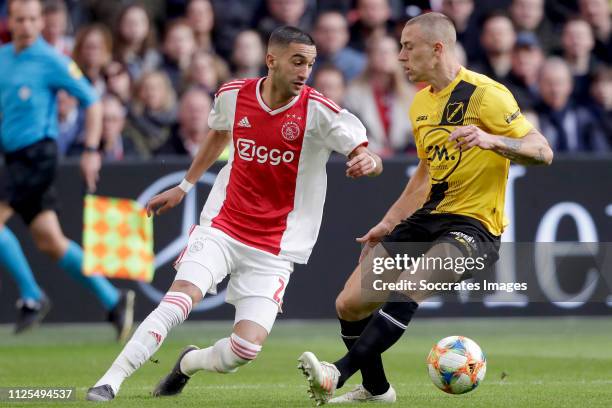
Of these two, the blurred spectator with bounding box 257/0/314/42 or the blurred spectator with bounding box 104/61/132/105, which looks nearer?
the blurred spectator with bounding box 104/61/132/105

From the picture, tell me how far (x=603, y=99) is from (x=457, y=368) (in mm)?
8432

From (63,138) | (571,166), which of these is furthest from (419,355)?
(63,138)

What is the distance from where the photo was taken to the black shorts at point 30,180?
12.3 meters

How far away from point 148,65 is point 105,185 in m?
2.29

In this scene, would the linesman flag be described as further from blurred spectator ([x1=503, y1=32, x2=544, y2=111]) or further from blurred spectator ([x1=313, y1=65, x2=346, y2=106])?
blurred spectator ([x1=503, y1=32, x2=544, y2=111])

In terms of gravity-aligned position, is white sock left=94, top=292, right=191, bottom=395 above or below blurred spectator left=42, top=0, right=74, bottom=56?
below

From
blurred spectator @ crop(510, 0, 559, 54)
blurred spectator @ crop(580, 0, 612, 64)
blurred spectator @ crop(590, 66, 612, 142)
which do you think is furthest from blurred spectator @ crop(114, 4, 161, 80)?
blurred spectator @ crop(580, 0, 612, 64)

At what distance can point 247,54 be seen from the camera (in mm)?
14938

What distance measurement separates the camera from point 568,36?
16.0 m

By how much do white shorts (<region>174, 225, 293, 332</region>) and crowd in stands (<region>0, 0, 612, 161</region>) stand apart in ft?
19.9

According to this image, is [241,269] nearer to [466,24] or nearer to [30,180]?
[30,180]

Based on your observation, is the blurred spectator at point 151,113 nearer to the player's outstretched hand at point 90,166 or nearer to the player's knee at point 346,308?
the player's outstretched hand at point 90,166

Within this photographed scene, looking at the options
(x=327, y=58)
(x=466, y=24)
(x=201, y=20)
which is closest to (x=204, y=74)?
(x=201, y=20)

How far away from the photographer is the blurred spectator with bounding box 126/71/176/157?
14445mm
